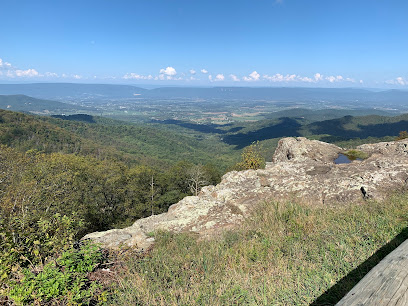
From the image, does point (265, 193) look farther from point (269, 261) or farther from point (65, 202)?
point (65, 202)

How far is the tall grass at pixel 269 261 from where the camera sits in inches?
122

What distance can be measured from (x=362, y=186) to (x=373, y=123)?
758 ft

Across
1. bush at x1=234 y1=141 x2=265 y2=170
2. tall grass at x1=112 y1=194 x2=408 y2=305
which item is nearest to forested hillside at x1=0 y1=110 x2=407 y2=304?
bush at x1=234 y1=141 x2=265 y2=170

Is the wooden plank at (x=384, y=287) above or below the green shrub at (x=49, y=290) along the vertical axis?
above

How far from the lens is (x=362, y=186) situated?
24.4 feet

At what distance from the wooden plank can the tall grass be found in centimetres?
99

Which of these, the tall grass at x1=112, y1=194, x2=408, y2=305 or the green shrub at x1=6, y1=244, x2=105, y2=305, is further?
the tall grass at x1=112, y1=194, x2=408, y2=305

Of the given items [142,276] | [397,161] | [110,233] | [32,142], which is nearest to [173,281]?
[142,276]

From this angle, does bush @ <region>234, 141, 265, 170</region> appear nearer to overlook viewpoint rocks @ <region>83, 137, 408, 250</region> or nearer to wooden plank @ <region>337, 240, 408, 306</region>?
overlook viewpoint rocks @ <region>83, 137, 408, 250</region>

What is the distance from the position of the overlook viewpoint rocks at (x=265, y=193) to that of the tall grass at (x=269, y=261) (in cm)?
162

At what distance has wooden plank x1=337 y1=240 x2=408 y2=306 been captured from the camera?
69.1 inches

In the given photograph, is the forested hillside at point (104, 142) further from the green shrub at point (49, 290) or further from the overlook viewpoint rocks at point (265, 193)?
the green shrub at point (49, 290)

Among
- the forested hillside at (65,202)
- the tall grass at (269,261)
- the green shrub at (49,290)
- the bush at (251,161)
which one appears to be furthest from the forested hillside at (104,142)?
the green shrub at (49,290)

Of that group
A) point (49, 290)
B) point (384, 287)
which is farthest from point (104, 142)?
point (384, 287)
